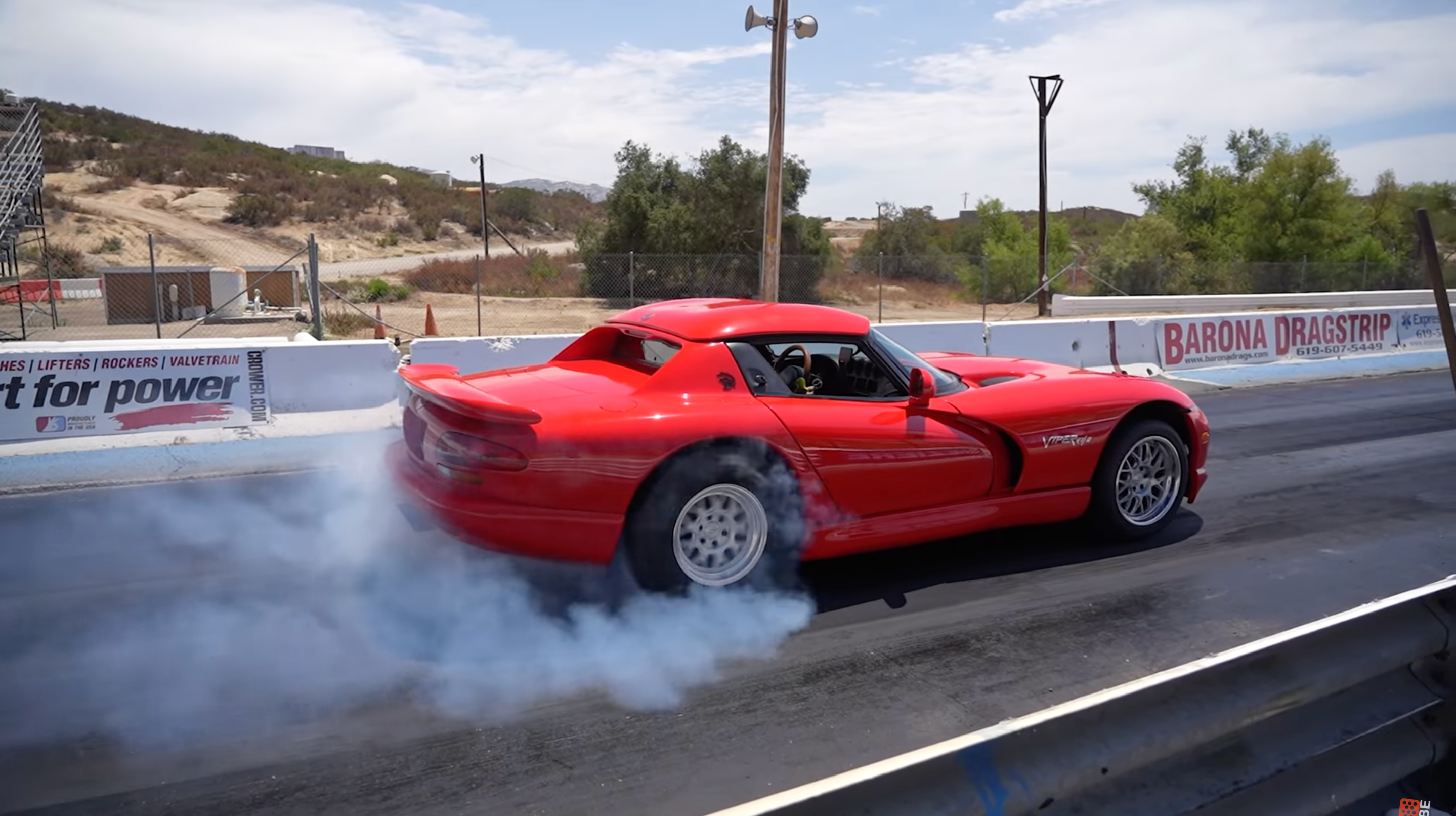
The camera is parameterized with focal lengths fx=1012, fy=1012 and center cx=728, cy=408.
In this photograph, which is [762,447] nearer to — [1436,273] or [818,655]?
[818,655]

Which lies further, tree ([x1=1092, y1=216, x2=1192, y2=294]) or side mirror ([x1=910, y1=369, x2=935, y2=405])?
tree ([x1=1092, y1=216, x2=1192, y2=294])

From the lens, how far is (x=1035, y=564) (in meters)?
5.40

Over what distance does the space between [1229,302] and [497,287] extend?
20396 millimetres

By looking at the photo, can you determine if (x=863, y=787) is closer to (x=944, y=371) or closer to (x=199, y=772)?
Answer: (x=199, y=772)

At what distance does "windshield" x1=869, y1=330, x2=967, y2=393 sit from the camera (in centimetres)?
526

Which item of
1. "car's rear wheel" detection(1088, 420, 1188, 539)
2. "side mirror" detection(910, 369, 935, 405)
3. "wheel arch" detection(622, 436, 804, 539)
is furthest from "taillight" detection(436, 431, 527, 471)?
"car's rear wheel" detection(1088, 420, 1188, 539)

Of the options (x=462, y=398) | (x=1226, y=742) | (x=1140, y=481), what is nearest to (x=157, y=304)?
(x=462, y=398)

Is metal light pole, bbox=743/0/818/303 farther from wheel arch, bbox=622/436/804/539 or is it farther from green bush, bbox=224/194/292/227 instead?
green bush, bbox=224/194/292/227

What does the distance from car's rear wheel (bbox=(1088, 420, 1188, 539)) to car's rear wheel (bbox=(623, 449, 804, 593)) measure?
6.34 ft

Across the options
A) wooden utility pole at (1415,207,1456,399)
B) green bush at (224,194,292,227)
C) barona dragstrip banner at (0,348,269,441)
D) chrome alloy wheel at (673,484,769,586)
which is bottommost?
chrome alloy wheel at (673,484,769,586)

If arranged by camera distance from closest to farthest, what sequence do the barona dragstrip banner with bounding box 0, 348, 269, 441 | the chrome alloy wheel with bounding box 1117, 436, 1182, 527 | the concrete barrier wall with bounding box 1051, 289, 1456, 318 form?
the chrome alloy wheel with bounding box 1117, 436, 1182, 527, the barona dragstrip banner with bounding box 0, 348, 269, 441, the concrete barrier wall with bounding box 1051, 289, 1456, 318

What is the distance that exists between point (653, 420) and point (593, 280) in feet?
76.1

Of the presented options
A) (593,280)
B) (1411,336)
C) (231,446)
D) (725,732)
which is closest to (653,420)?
(725,732)

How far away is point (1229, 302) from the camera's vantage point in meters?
27.7
